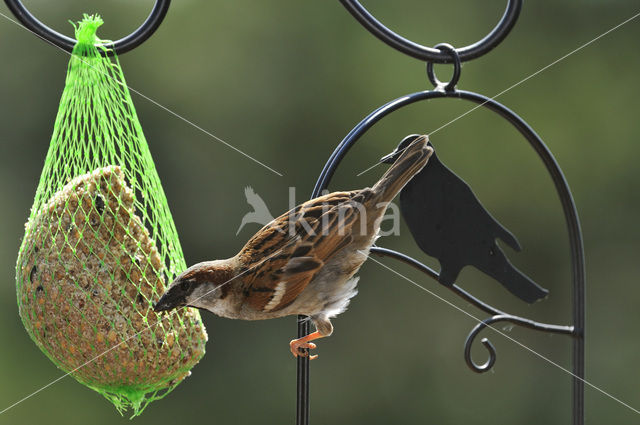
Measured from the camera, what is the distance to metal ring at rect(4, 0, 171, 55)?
1725mm

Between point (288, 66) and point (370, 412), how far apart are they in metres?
2.36

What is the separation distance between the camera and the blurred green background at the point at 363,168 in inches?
190

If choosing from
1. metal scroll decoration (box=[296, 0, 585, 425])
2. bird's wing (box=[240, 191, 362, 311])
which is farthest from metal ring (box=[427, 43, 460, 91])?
bird's wing (box=[240, 191, 362, 311])

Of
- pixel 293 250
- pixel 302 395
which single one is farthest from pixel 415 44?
pixel 302 395

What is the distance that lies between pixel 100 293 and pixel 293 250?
447 millimetres

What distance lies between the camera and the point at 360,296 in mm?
5000

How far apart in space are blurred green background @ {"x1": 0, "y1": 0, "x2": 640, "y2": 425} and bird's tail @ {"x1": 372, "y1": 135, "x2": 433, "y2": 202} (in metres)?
2.90

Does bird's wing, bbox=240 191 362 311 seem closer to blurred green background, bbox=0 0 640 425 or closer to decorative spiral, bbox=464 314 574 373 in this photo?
decorative spiral, bbox=464 314 574 373

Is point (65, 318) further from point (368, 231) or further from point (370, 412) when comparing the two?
point (370, 412)

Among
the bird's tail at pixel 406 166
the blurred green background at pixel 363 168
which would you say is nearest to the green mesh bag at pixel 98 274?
the bird's tail at pixel 406 166

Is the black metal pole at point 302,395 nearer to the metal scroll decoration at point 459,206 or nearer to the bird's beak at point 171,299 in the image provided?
the metal scroll decoration at point 459,206

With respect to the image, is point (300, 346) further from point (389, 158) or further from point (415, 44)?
point (415, 44)

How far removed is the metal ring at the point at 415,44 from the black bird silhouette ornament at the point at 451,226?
0.25m

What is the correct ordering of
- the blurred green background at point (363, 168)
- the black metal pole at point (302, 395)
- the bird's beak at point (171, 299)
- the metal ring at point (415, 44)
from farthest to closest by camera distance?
the blurred green background at point (363, 168) → the metal ring at point (415, 44) → the black metal pole at point (302, 395) → the bird's beak at point (171, 299)
